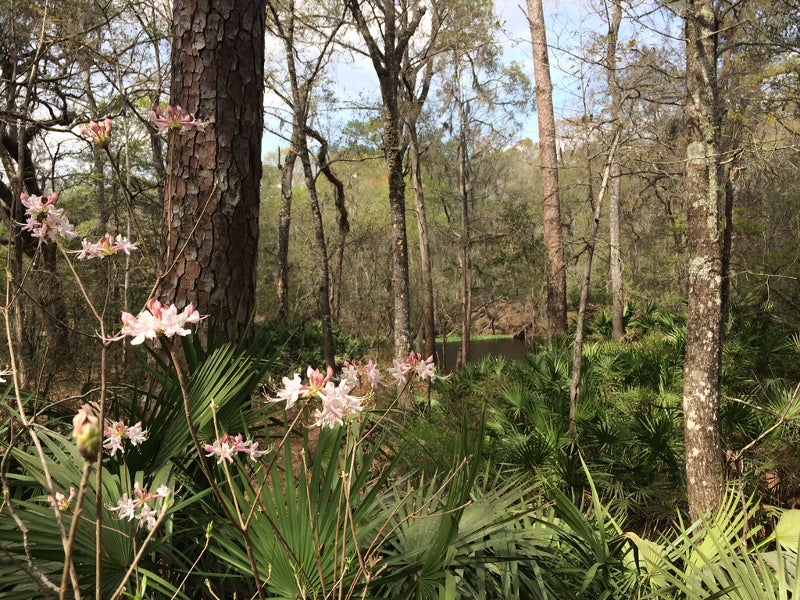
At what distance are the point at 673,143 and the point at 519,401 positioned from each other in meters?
4.67

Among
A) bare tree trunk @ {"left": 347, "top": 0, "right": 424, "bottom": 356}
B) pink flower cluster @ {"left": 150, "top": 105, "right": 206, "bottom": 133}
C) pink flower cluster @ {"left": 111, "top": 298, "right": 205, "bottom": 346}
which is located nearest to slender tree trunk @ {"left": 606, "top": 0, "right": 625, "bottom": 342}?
bare tree trunk @ {"left": 347, "top": 0, "right": 424, "bottom": 356}

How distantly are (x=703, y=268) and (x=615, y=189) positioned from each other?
1217 cm

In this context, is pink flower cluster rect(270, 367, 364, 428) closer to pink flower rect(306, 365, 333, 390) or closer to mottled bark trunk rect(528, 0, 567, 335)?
pink flower rect(306, 365, 333, 390)

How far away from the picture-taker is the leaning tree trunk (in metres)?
2.61

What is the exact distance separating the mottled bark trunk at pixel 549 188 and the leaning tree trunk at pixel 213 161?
8789 millimetres

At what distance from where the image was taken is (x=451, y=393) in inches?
347

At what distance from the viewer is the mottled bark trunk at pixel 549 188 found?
10938mm

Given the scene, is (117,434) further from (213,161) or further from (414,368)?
(213,161)

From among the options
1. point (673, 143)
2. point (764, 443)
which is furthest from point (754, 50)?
point (764, 443)

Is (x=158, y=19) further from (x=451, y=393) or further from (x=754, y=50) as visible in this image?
(x=754, y=50)

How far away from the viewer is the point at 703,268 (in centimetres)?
400

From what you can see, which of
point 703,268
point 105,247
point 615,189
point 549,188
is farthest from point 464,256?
point 105,247

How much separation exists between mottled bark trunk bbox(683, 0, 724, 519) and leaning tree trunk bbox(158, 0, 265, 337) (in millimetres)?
3315

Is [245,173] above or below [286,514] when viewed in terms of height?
above
